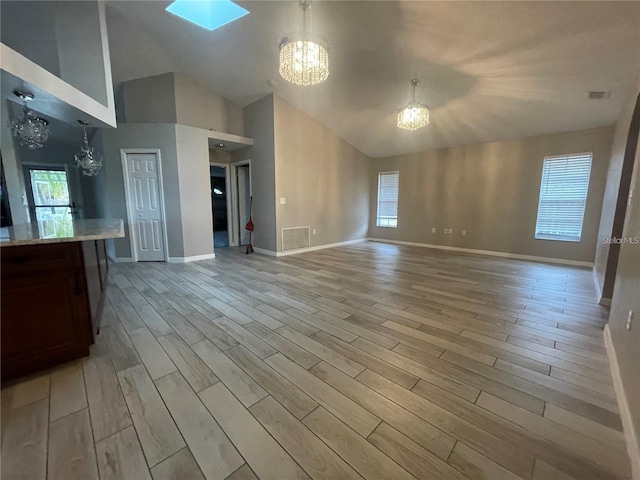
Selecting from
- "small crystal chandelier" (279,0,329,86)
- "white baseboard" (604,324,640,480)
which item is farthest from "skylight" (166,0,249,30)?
"white baseboard" (604,324,640,480)

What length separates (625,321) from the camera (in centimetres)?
164

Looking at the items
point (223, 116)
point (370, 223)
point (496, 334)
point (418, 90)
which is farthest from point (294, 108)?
point (496, 334)

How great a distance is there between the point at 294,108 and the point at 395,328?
4.77m

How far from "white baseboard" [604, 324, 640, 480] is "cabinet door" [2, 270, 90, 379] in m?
3.18

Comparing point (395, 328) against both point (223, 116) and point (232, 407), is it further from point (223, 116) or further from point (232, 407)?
point (223, 116)

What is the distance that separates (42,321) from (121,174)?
12.0 ft

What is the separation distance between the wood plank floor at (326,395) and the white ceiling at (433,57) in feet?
9.06

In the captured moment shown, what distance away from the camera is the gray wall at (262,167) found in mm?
5070

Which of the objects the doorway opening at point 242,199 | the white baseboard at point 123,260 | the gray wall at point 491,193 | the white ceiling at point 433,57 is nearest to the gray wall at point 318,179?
the white ceiling at point 433,57

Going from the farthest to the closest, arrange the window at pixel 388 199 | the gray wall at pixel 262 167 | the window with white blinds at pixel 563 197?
the window at pixel 388 199, the gray wall at pixel 262 167, the window with white blinds at pixel 563 197

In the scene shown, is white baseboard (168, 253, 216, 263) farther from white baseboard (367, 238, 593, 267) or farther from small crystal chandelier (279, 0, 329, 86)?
white baseboard (367, 238, 593, 267)

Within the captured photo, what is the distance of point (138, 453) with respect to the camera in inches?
45.8

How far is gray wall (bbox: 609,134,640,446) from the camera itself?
1.28 meters

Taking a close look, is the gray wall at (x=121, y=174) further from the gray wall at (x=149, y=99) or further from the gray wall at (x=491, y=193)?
the gray wall at (x=491, y=193)
